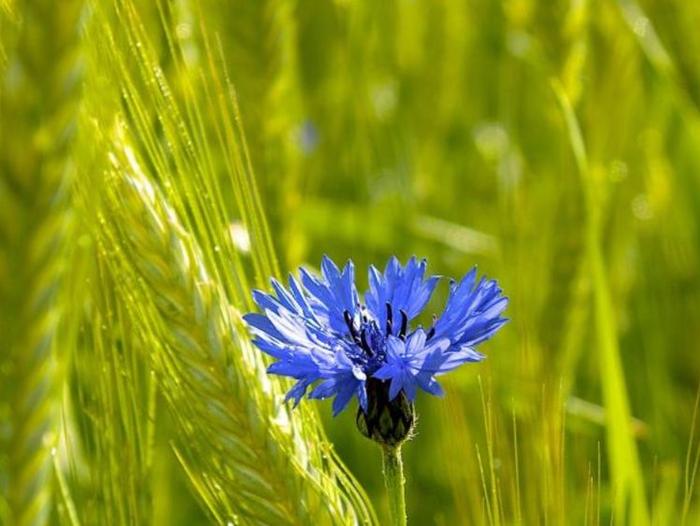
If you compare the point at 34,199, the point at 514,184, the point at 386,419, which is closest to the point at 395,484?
the point at 386,419

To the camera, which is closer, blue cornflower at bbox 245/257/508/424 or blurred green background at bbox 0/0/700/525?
blue cornflower at bbox 245/257/508/424

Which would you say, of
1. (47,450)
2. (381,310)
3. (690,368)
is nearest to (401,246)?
(690,368)

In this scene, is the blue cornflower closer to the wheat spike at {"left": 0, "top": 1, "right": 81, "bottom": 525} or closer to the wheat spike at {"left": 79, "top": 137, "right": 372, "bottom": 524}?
the wheat spike at {"left": 79, "top": 137, "right": 372, "bottom": 524}

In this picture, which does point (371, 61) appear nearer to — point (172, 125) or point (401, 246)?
point (401, 246)

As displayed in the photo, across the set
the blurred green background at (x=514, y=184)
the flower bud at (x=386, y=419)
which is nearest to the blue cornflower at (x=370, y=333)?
the flower bud at (x=386, y=419)

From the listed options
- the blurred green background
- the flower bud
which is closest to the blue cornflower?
the flower bud

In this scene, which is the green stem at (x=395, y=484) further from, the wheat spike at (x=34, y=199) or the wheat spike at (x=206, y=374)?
the wheat spike at (x=34, y=199)

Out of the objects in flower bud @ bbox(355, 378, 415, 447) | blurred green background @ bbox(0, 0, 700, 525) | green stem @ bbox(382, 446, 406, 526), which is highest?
Answer: blurred green background @ bbox(0, 0, 700, 525)
